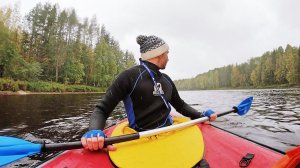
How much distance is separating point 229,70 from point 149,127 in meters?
136

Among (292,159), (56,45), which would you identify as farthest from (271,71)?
(292,159)

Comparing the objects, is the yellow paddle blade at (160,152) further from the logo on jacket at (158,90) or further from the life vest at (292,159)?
the life vest at (292,159)

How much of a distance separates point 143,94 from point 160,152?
690mm

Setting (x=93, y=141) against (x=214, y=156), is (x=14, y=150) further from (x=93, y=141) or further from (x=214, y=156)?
(x=214, y=156)

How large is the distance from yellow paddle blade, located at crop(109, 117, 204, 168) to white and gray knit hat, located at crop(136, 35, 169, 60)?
Result: 39.7 inches

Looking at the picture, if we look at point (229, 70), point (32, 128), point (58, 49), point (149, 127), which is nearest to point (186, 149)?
point (149, 127)

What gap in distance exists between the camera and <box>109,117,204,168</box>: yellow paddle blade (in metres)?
2.29

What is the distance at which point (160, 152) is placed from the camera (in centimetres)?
243

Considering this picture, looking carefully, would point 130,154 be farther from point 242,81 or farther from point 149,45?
point 242,81

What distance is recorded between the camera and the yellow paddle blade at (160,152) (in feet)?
7.52

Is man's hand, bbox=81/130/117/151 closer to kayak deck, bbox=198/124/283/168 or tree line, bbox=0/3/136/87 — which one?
kayak deck, bbox=198/124/283/168

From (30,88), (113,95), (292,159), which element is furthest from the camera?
(30,88)

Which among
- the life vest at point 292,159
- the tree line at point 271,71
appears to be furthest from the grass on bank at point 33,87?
the tree line at point 271,71

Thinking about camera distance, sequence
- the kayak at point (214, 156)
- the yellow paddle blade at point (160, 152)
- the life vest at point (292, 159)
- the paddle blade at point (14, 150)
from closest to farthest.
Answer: the life vest at point (292, 159), the paddle blade at point (14, 150), the yellow paddle blade at point (160, 152), the kayak at point (214, 156)
